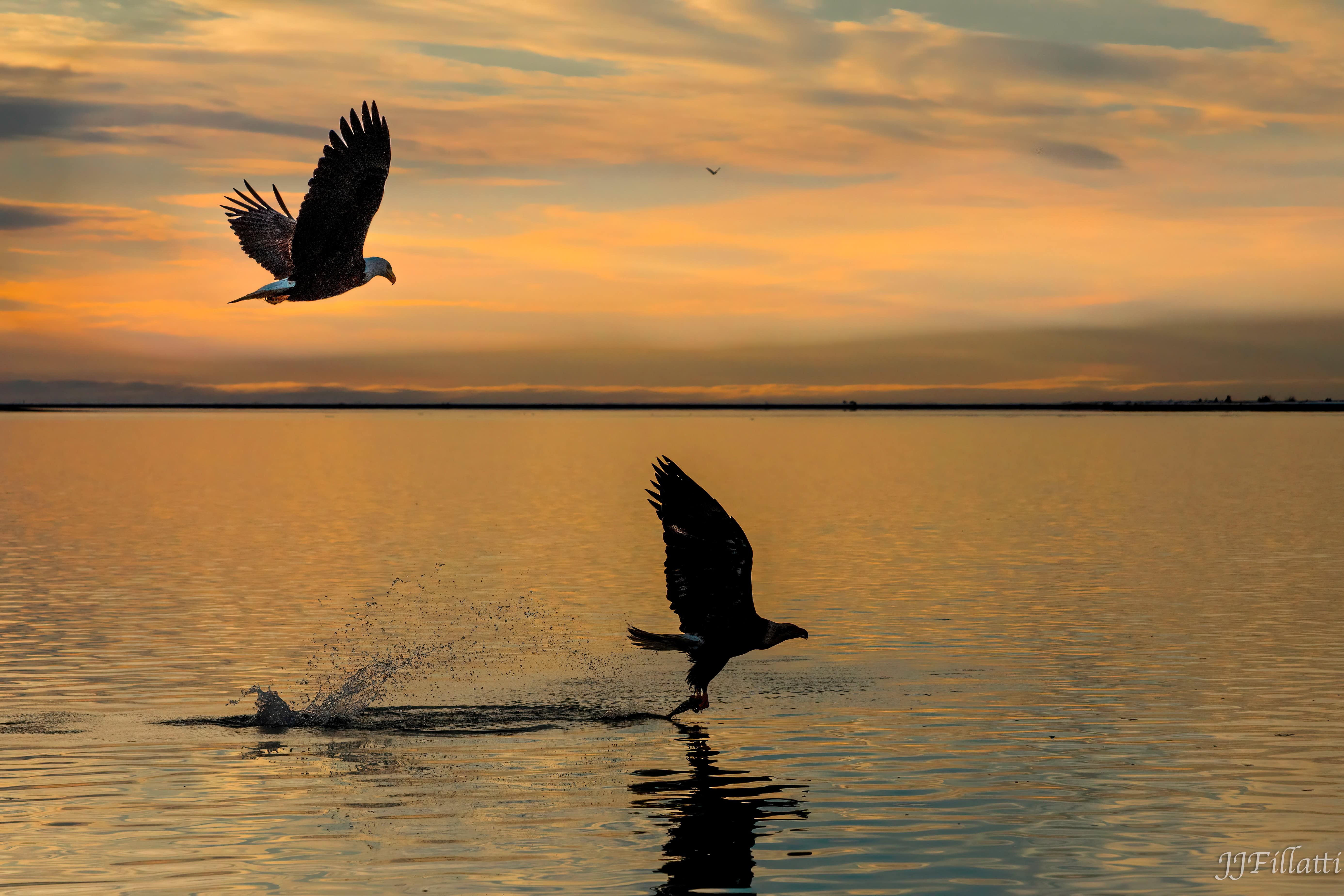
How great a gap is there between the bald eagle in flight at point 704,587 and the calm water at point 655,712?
1.17 metres

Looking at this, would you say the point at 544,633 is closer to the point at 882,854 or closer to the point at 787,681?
the point at 787,681

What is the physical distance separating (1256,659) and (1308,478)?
61018mm

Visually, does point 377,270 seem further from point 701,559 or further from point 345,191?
point 701,559

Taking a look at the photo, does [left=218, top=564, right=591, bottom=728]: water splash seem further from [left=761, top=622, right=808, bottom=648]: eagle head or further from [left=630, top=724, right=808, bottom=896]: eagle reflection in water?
[left=761, top=622, right=808, bottom=648]: eagle head

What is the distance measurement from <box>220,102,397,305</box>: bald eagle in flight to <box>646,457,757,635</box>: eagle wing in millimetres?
4349

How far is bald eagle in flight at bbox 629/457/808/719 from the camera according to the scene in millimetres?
18859

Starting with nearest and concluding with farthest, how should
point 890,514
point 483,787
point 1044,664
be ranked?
point 483,787, point 1044,664, point 890,514

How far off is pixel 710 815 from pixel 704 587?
146 inches

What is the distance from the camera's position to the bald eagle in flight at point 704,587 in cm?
1886

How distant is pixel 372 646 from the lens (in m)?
28.1

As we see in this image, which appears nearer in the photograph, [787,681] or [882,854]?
[882,854]

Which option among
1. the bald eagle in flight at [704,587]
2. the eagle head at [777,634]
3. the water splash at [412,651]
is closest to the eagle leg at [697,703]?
the bald eagle in flight at [704,587]

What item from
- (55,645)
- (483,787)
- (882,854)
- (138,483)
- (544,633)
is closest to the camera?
(882,854)

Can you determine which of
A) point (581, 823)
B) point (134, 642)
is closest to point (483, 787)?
point (581, 823)
